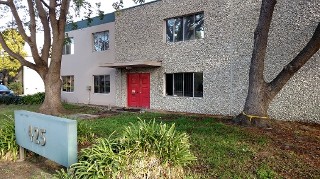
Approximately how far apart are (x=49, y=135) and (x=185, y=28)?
38.5 ft

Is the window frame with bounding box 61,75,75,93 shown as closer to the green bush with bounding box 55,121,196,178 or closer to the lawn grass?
the lawn grass

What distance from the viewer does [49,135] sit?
6.00m

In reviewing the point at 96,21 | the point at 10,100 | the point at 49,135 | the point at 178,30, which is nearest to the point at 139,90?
the point at 178,30

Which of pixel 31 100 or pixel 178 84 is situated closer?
pixel 178 84

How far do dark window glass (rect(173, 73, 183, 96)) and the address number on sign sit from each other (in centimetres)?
1056

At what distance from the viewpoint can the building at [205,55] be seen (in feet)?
39.5

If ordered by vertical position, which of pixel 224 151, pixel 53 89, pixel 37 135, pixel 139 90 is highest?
pixel 53 89

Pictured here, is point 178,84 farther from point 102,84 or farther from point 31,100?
point 31,100

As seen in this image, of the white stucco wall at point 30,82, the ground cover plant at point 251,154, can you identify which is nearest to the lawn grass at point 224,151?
the ground cover plant at point 251,154

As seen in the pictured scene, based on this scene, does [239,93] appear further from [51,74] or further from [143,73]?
[51,74]

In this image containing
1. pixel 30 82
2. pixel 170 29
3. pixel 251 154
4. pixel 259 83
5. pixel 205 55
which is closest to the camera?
pixel 251 154

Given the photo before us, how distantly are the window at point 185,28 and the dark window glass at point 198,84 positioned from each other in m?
1.98

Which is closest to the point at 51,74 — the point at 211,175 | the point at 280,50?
the point at 280,50

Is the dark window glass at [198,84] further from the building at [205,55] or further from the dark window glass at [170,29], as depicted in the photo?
the dark window glass at [170,29]
